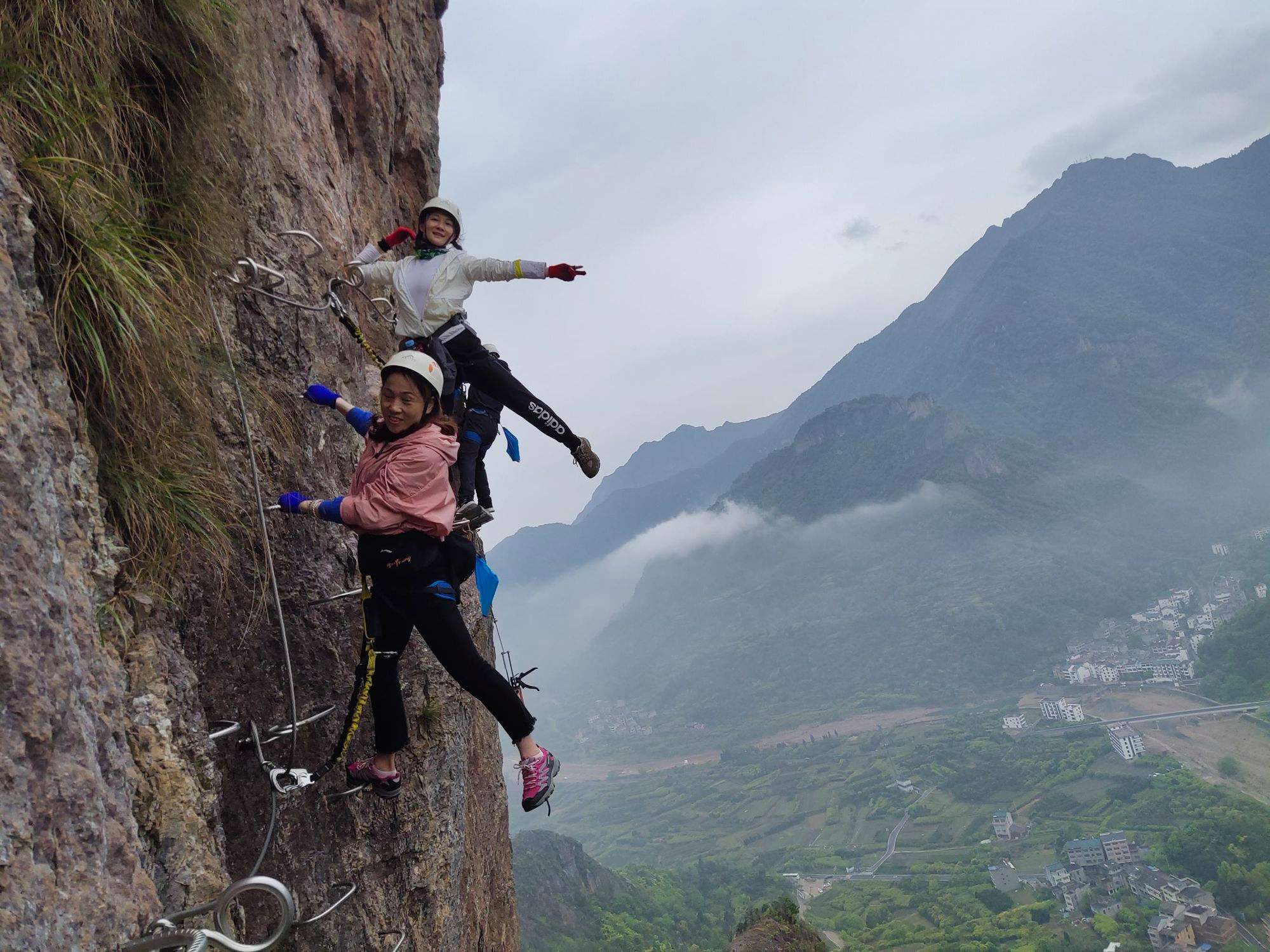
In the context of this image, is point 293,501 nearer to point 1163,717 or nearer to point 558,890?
point 558,890

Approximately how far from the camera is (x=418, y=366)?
4.07 meters

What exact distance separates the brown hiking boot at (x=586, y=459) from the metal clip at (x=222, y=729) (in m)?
3.32

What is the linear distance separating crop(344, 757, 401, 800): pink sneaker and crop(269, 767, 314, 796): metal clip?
793 millimetres

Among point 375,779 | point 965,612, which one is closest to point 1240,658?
point 965,612

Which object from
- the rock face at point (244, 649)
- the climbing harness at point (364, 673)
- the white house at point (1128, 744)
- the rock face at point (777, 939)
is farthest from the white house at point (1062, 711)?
the climbing harness at point (364, 673)

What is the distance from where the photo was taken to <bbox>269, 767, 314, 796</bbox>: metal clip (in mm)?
3602

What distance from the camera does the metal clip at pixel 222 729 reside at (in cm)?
354

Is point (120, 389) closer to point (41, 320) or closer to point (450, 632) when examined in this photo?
point (41, 320)

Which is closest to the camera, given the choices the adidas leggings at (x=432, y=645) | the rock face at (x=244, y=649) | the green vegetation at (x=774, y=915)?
the rock face at (x=244, y=649)

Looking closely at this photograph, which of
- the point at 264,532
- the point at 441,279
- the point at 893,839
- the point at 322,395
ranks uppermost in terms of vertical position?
the point at 441,279

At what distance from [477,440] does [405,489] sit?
8.24 ft

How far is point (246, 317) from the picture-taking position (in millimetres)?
4914

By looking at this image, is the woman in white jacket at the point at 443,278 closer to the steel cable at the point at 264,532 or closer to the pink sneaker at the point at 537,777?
the steel cable at the point at 264,532

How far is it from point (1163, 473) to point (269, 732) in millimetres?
239087
